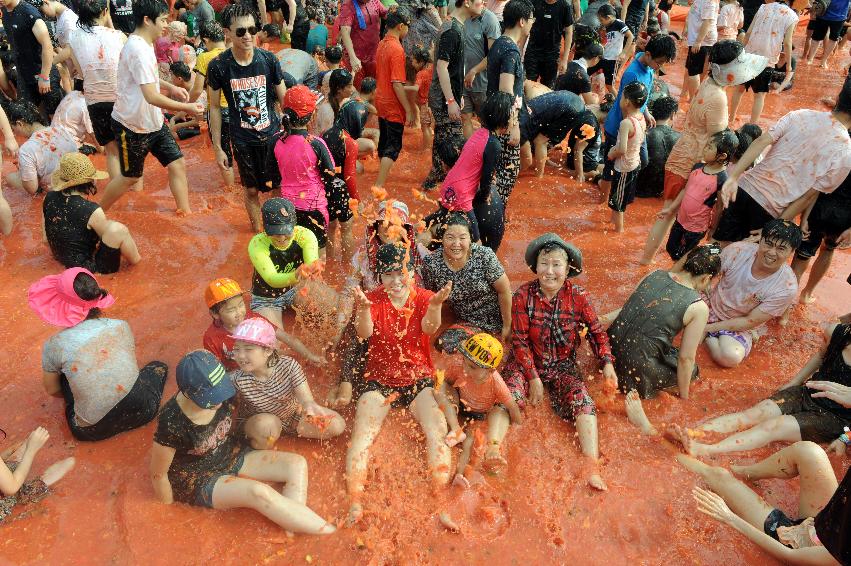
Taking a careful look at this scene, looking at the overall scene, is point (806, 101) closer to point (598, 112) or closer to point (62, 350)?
point (598, 112)

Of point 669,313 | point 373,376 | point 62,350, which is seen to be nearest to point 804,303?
point 669,313

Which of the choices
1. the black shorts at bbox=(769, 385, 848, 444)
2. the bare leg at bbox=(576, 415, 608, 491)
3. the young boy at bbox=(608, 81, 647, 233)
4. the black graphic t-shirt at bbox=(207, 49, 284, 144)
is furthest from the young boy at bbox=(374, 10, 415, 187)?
the black shorts at bbox=(769, 385, 848, 444)

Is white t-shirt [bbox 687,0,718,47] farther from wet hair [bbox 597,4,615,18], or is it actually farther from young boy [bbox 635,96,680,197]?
young boy [bbox 635,96,680,197]

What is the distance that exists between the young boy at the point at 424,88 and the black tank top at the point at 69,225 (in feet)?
13.7

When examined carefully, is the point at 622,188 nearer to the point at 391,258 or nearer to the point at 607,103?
the point at 607,103

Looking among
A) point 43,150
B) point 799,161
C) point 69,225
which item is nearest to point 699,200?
point 799,161

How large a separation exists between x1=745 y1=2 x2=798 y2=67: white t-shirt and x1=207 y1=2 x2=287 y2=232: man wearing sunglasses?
7.36 meters

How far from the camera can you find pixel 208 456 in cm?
343

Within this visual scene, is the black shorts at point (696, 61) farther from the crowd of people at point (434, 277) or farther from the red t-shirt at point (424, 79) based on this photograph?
the red t-shirt at point (424, 79)

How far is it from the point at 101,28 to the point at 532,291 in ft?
16.3

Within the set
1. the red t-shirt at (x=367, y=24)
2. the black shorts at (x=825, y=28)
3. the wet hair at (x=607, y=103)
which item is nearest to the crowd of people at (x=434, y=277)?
the wet hair at (x=607, y=103)

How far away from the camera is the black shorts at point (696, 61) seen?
9.15 m

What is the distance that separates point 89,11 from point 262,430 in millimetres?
4535

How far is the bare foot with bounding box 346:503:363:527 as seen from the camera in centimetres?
342
